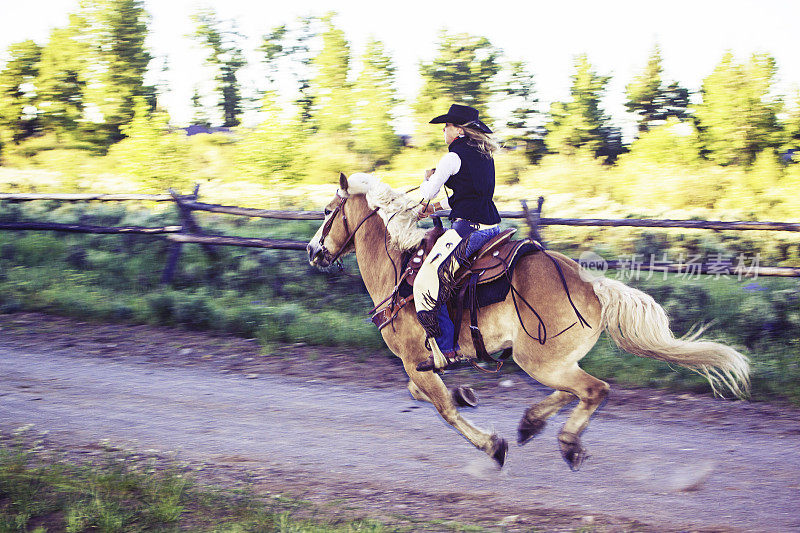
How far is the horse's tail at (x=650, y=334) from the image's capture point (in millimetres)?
4359

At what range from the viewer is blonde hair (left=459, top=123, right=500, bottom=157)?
472 cm

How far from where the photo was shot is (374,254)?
5.27m

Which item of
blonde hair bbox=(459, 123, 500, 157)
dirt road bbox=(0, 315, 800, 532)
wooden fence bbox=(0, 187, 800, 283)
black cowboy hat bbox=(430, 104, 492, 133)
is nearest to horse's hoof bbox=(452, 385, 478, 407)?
dirt road bbox=(0, 315, 800, 532)

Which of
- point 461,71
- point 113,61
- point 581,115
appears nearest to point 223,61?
point 113,61

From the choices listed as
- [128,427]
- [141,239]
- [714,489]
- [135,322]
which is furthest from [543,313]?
[141,239]

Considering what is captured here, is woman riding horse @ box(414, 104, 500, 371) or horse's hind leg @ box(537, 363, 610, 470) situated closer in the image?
horse's hind leg @ box(537, 363, 610, 470)

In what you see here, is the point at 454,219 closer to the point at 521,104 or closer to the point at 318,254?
the point at 318,254

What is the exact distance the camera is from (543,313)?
4512 mm

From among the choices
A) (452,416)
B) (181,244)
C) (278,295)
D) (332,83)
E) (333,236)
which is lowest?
(278,295)

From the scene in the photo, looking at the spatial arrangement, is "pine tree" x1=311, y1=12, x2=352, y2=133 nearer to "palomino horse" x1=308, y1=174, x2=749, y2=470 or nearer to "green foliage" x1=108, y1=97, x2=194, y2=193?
"green foliage" x1=108, y1=97, x2=194, y2=193

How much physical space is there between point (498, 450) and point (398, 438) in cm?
93

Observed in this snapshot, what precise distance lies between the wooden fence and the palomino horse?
3.22m

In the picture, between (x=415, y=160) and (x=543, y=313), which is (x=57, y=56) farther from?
(x=543, y=313)

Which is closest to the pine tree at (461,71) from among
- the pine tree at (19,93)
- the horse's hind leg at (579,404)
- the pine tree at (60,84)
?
the pine tree at (60,84)
